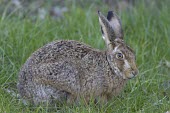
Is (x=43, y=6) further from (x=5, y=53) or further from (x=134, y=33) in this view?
(x=5, y=53)

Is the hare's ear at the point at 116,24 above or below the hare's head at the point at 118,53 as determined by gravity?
above

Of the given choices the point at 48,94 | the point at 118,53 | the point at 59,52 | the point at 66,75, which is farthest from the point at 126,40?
the point at 48,94

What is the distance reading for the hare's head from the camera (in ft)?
21.7

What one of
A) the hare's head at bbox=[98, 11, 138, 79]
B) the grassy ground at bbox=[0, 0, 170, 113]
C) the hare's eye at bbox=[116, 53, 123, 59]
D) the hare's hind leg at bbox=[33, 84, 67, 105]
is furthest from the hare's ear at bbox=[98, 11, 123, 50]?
the hare's hind leg at bbox=[33, 84, 67, 105]

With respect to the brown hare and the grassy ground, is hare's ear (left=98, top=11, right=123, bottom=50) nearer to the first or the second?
the brown hare

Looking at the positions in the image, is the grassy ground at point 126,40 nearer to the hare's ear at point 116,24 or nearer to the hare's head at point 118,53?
the hare's head at point 118,53

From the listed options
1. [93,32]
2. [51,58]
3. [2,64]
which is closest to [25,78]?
[51,58]

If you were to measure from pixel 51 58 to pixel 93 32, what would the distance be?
6.21 feet

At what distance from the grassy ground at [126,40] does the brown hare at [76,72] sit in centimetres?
17

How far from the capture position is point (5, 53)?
7707mm

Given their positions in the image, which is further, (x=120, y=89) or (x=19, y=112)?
(x=120, y=89)

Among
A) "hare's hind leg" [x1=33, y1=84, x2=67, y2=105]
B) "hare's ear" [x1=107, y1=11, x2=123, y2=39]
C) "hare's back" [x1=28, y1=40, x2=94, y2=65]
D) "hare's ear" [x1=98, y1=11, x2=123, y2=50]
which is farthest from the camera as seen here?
"hare's ear" [x1=107, y1=11, x2=123, y2=39]

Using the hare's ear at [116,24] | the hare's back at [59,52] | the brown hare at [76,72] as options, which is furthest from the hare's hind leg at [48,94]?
the hare's ear at [116,24]

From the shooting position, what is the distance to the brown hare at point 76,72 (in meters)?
6.59
